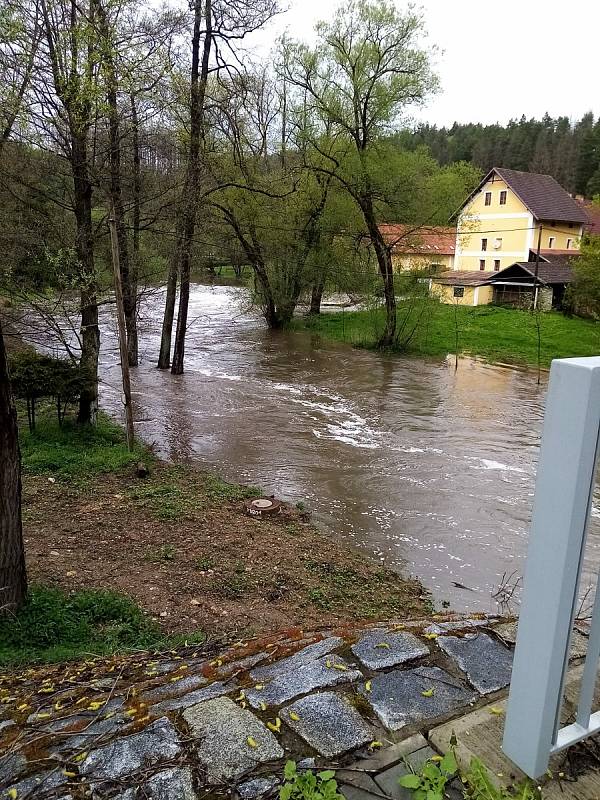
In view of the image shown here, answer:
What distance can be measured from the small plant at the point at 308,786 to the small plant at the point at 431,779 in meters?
0.20

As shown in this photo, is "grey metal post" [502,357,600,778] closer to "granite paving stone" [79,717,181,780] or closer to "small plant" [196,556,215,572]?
"granite paving stone" [79,717,181,780]

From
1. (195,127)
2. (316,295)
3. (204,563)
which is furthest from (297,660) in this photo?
(316,295)

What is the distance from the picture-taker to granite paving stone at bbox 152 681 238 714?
218 centimetres

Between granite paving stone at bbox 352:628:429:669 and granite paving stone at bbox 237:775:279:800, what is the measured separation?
27.8 inches

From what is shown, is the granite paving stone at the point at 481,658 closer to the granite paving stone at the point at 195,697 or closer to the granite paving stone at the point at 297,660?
the granite paving stone at the point at 297,660

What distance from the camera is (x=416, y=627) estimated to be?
2723mm

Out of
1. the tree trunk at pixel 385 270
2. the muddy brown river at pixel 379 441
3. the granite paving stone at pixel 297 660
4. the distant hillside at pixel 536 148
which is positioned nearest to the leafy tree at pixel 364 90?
the tree trunk at pixel 385 270

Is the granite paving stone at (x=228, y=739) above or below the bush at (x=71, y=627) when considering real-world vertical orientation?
above

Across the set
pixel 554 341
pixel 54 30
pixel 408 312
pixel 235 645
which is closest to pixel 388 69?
pixel 408 312

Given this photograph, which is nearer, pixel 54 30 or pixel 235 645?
pixel 235 645

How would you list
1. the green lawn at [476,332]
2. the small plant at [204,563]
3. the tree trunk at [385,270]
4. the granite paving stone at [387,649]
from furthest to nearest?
the green lawn at [476,332]
the tree trunk at [385,270]
the small plant at [204,563]
the granite paving stone at [387,649]

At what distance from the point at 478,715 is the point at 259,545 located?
448 cm

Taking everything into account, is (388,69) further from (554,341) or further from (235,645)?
(235,645)

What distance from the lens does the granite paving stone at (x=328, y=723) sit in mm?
1822
